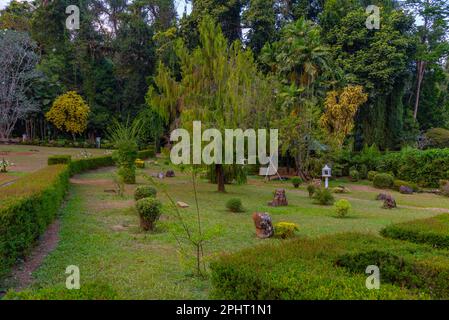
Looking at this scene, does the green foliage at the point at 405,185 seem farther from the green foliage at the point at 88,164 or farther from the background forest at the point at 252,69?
the green foliage at the point at 88,164

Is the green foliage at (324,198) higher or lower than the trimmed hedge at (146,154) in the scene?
lower

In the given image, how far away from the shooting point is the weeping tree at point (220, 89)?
15523mm

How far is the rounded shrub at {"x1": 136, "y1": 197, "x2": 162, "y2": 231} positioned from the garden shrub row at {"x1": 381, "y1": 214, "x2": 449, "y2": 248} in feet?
16.2

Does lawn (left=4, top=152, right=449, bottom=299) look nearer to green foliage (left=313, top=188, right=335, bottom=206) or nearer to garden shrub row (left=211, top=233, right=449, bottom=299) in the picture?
green foliage (left=313, top=188, right=335, bottom=206)

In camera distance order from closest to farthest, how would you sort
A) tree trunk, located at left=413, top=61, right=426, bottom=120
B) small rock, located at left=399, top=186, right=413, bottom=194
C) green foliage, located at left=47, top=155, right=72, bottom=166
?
green foliage, located at left=47, top=155, right=72, bottom=166 < small rock, located at left=399, top=186, right=413, bottom=194 < tree trunk, located at left=413, top=61, right=426, bottom=120

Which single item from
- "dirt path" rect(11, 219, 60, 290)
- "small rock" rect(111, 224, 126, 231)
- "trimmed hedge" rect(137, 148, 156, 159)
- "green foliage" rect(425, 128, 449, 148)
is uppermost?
"green foliage" rect(425, 128, 449, 148)

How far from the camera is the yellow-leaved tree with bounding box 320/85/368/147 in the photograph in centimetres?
2820

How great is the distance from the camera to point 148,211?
917 cm

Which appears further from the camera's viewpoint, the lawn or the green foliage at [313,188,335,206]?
the green foliage at [313,188,335,206]

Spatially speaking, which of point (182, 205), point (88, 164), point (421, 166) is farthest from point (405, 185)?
point (88, 164)

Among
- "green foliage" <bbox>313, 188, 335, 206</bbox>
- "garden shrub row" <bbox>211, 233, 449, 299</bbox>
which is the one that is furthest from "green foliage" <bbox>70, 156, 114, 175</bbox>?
"garden shrub row" <bbox>211, 233, 449, 299</bbox>

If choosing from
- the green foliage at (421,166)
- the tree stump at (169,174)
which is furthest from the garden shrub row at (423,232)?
the green foliage at (421,166)

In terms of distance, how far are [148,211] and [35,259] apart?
2.70 m

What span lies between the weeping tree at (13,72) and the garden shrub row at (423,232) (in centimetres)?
3227
